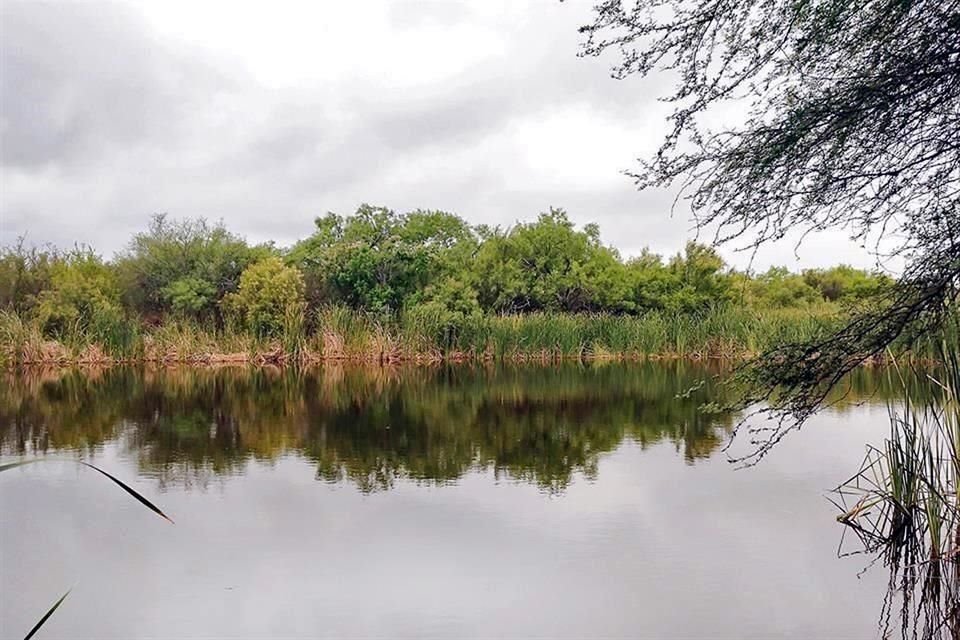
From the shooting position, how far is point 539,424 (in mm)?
11648

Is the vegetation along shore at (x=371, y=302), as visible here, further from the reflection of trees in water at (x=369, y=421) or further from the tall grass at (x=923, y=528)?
the tall grass at (x=923, y=528)

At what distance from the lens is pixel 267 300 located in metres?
25.1

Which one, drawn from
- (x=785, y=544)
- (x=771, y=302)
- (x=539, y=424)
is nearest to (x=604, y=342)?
(x=771, y=302)

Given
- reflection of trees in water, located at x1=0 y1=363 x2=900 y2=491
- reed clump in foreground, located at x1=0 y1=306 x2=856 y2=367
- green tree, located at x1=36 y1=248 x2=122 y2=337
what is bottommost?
reflection of trees in water, located at x1=0 y1=363 x2=900 y2=491

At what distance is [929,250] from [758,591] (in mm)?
2351

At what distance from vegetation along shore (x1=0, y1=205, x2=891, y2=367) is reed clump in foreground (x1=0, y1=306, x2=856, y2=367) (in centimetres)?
5

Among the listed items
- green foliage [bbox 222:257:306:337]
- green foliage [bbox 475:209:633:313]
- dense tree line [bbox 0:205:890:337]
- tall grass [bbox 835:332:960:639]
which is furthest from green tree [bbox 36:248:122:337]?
tall grass [bbox 835:332:960:639]

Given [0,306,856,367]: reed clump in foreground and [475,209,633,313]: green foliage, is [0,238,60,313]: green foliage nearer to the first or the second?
[0,306,856,367]: reed clump in foreground

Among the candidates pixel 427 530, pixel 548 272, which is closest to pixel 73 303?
pixel 548 272

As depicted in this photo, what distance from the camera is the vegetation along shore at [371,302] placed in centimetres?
2433

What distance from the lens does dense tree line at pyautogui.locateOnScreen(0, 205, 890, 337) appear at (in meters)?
25.2

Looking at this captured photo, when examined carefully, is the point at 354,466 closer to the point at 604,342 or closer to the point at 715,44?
the point at 715,44

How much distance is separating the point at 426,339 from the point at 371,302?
2734 millimetres

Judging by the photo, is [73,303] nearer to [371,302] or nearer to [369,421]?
[371,302]
